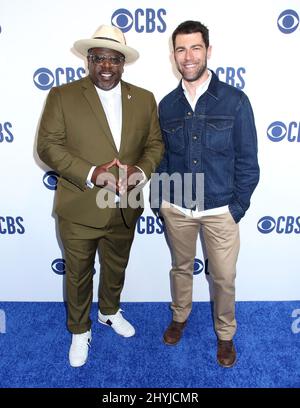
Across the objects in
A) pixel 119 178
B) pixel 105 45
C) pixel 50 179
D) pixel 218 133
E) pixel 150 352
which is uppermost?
pixel 105 45

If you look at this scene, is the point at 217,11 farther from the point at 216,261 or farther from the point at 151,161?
the point at 216,261

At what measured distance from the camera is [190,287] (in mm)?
3049

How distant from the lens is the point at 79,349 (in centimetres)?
287

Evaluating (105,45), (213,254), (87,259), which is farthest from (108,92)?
(213,254)

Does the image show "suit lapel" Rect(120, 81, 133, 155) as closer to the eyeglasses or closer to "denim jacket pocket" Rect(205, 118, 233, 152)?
the eyeglasses

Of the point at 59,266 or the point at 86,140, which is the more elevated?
the point at 86,140

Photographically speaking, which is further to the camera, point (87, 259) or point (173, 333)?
point (173, 333)

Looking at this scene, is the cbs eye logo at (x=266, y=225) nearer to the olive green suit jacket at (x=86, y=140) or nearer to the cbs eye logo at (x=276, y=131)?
the cbs eye logo at (x=276, y=131)

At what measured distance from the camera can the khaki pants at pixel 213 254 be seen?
2.65 meters

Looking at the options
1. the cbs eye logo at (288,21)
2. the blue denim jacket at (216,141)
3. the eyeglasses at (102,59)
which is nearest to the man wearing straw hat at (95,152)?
the eyeglasses at (102,59)

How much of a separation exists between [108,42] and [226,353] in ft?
7.43

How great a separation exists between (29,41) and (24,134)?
0.69m

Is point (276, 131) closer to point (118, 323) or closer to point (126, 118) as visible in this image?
point (126, 118)
